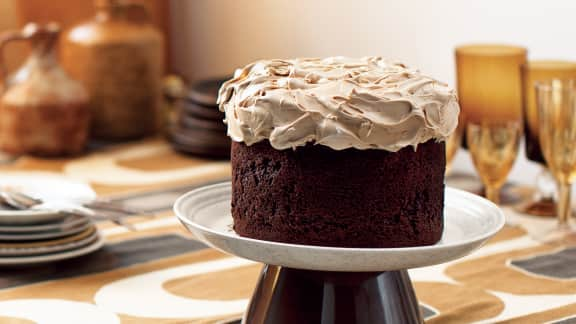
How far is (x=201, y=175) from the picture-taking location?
1.79 metres

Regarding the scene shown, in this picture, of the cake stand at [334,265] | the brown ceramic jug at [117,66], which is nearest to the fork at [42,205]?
the cake stand at [334,265]

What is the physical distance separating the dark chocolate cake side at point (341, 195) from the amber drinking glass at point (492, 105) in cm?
65

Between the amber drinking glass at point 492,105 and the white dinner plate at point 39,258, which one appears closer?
the white dinner plate at point 39,258

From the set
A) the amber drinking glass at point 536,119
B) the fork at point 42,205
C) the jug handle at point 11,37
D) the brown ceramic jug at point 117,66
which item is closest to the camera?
the fork at point 42,205

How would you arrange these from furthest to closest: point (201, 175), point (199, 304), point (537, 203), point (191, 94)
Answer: point (191, 94) → point (201, 175) → point (537, 203) → point (199, 304)

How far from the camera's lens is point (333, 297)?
0.88 metres

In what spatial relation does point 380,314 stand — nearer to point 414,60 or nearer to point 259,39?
point 414,60

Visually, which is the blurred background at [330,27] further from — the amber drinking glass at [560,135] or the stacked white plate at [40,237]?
A: the stacked white plate at [40,237]

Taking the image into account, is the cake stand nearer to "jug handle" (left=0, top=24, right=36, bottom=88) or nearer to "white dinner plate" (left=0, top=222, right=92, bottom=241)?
"white dinner plate" (left=0, top=222, right=92, bottom=241)

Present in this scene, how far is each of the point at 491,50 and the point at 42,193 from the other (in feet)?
2.65

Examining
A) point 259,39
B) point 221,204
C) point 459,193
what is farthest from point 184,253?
point 259,39

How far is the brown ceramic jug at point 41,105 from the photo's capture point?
1.91 meters

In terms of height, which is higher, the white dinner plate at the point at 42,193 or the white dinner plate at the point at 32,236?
the white dinner plate at the point at 42,193

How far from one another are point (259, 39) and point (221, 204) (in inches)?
54.3
